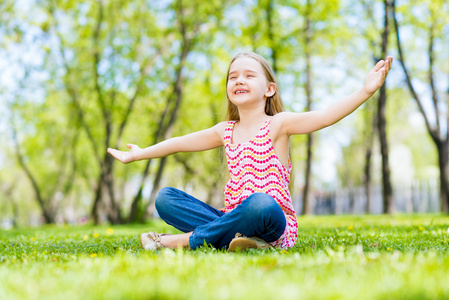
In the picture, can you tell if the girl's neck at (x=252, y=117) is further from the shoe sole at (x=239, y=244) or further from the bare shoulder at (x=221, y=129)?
the shoe sole at (x=239, y=244)

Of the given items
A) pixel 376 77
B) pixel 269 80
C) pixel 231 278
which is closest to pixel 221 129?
pixel 269 80

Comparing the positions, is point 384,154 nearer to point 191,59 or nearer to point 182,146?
point 191,59

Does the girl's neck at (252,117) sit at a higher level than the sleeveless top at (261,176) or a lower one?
higher

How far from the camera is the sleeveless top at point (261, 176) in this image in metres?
3.93

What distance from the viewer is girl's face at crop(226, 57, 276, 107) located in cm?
428

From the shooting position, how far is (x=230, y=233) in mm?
A: 3660

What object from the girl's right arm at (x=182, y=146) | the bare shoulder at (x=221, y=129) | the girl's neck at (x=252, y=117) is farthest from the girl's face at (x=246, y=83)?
the girl's right arm at (x=182, y=146)

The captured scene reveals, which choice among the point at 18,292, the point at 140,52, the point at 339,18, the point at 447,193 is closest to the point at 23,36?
the point at 140,52

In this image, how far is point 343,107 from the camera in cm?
373

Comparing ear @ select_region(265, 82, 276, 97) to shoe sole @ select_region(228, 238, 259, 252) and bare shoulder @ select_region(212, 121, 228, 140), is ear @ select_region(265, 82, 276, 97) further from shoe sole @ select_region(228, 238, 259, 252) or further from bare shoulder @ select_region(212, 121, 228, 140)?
shoe sole @ select_region(228, 238, 259, 252)

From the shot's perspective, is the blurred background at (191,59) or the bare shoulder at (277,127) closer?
the bare shoulder at (277,127)

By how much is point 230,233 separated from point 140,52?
14824 mm

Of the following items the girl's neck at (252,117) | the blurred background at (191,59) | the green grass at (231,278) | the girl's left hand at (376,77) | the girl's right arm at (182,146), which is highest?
the blurred background at (191,59)

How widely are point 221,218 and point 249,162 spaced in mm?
608
